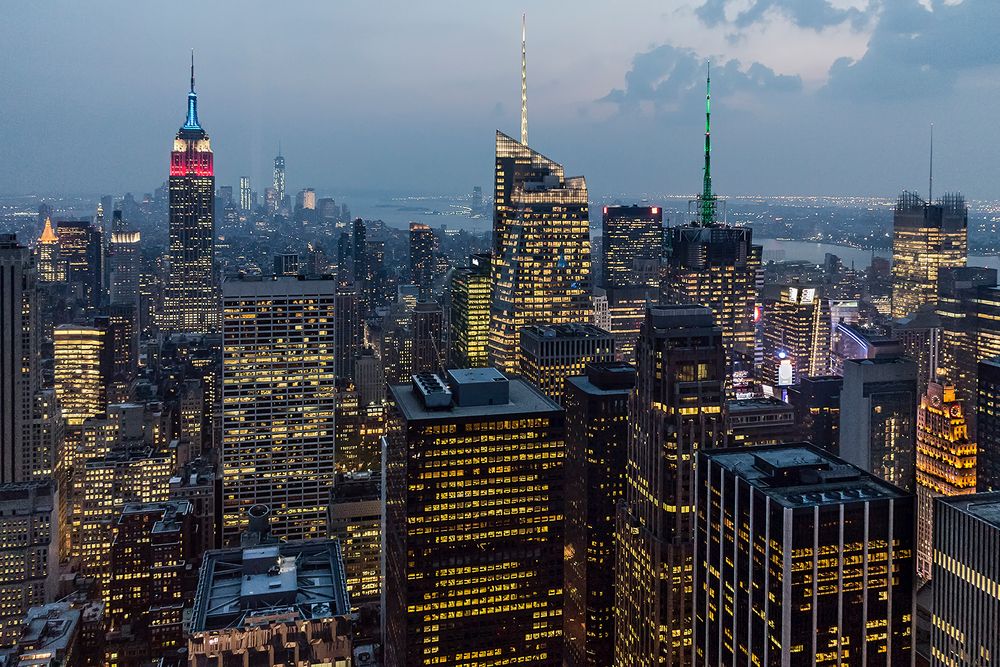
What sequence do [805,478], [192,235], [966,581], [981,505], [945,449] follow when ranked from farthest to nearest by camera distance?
[192,235] → [945,449] → [805,478] → [981,505] → [966,581]

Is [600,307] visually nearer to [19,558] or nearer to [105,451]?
[105,451]

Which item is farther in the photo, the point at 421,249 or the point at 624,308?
the point at 421,249

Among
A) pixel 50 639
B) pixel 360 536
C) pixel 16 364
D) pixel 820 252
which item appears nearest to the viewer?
pixel 50 639

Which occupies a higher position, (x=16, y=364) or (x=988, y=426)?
A: (x=16, y=364)

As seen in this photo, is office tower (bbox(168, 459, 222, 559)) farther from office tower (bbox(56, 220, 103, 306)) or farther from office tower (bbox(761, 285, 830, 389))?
office tower (bbox(56, 220, 103, 306))

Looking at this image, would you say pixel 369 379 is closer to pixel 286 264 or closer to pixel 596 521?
pixel 286 264

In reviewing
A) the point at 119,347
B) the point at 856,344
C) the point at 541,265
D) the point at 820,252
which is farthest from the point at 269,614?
the point at 119,347

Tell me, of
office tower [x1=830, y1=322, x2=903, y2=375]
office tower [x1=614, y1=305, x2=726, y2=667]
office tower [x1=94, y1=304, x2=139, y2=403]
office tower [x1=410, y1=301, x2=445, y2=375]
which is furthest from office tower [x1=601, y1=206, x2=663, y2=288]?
office tower [x1=614, y1=305, x2=726, y2=667]
